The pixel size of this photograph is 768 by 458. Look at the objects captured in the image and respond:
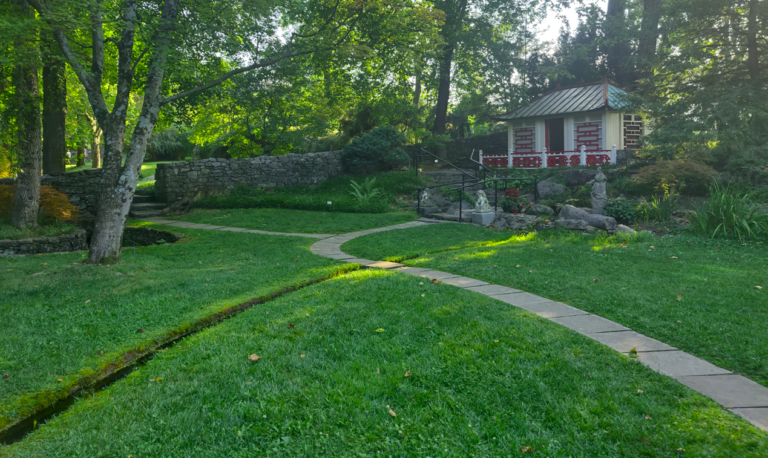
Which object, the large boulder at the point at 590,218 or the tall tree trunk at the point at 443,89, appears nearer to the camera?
the large boulder at the point at 590,218

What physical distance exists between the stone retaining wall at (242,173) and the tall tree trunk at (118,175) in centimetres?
780

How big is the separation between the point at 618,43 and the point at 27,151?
25.7m

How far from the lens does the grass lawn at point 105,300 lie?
3418 millimetres

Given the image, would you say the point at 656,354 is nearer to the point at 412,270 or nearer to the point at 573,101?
the point at 412,270

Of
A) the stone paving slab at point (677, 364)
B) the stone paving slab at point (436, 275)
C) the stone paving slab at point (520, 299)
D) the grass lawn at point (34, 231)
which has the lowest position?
the stone paving slab at point (677, 364)

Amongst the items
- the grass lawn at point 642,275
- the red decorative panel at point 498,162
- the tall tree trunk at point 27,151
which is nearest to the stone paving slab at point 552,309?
the grass lawn at point 642,275

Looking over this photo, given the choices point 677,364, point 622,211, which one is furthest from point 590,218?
point 677,364

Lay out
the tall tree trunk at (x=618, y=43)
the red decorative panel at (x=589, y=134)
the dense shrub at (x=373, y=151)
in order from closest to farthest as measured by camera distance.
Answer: the dense shrub at (x=373, y=151)
the red decorative panel at (x=589, y=134)
the tall tree trunk at (x=618, y=43)

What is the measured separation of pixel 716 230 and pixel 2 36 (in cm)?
1152

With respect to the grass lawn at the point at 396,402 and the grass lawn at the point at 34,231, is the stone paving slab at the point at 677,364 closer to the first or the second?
the grass lawn at the point at 396,402

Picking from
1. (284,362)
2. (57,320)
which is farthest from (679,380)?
(57,320)

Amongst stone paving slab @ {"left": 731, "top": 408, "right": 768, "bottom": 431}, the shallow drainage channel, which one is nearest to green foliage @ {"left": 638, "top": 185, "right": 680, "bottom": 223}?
stone paving slab @ {"left": 731, "top": 408, "right": 768, "bottom": 431}

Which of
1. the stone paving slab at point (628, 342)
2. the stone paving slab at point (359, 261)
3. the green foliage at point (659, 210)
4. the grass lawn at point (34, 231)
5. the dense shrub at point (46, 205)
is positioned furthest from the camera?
the green foliage at point (659, 210)

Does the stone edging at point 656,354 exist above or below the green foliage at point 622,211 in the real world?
below
